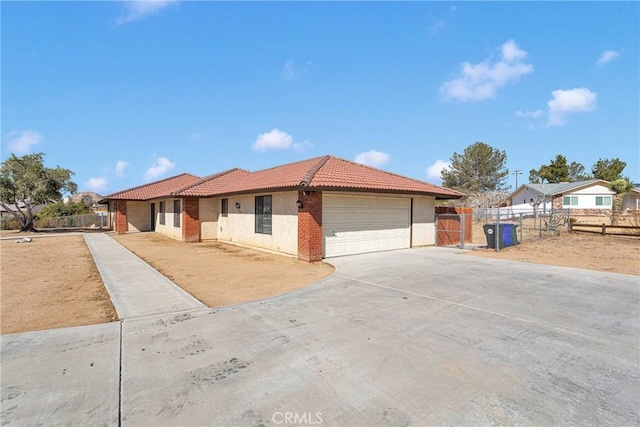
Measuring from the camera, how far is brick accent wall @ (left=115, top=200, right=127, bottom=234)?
26625 mm

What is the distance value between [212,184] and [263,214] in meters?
7.48

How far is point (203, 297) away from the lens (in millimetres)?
7203

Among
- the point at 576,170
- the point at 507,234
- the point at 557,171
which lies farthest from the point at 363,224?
the point at 576,170

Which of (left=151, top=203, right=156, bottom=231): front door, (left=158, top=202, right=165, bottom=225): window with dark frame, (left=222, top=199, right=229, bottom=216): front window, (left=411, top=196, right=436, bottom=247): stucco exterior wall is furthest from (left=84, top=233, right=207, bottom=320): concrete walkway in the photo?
(left=151, top=203, right=156, bottom=231): front door

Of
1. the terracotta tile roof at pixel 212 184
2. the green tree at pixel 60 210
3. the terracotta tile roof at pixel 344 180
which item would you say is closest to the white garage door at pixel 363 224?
the terracotta tile roof at pixel 344 180

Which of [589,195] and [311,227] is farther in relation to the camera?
[589,195]

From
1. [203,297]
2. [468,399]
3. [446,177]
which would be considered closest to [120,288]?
[203,297]

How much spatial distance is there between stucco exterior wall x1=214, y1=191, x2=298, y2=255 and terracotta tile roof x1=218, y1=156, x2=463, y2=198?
0.69m

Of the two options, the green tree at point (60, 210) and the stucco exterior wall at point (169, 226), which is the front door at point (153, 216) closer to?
the stucco exterior wall at point (169, 226)

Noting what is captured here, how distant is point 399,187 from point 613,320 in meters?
9.43

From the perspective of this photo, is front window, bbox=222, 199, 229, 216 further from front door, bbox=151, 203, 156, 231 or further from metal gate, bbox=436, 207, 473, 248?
front door, bbox=151, 203, 156, 231

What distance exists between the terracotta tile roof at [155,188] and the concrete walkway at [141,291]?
16356mm

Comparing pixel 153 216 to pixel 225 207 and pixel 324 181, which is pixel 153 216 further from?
pixel 324 181

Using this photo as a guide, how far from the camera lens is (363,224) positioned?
13945mm
